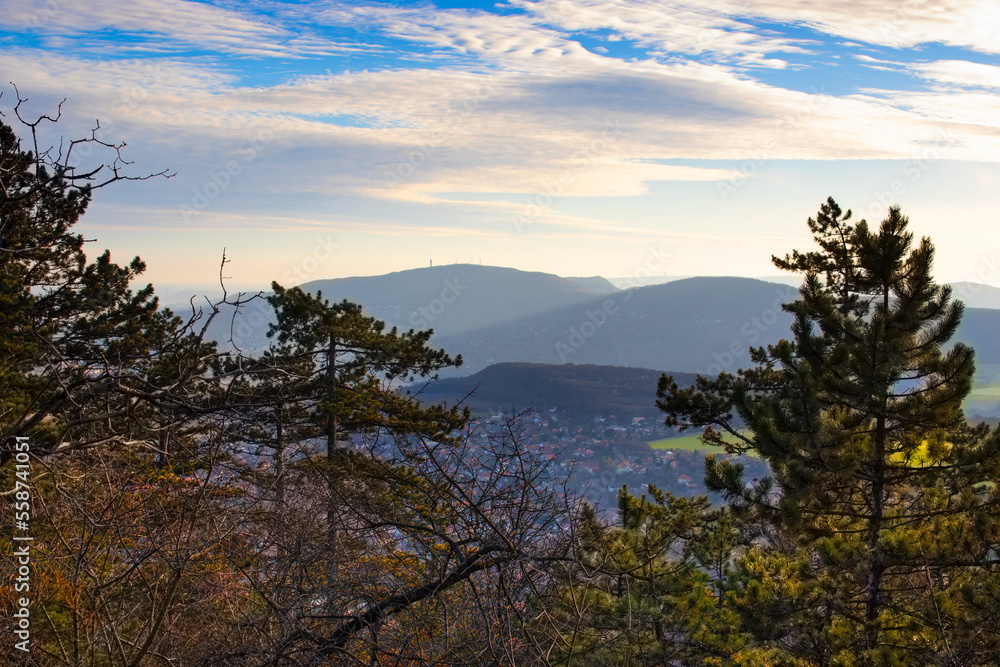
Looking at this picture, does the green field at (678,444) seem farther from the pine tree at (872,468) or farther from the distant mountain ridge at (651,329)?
the distant mountain ridge at (651,329)

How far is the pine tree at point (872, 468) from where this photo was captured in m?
8.20

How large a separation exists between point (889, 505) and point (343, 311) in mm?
13882

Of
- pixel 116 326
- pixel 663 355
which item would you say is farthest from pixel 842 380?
pixel 663 355

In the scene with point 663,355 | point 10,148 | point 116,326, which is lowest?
point 663,355

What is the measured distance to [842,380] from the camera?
30.1 ft

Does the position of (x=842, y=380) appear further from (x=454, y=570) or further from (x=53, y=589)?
(x=53, y=589)

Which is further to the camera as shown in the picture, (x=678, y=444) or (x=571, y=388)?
(x=571, y=388)
